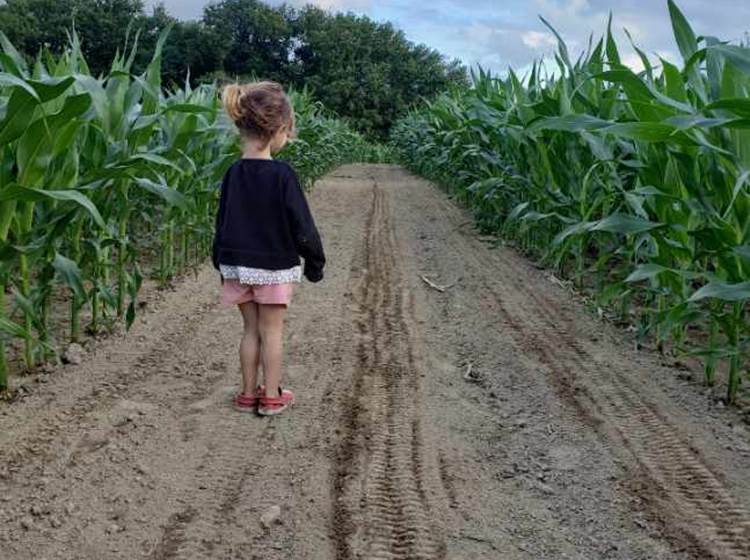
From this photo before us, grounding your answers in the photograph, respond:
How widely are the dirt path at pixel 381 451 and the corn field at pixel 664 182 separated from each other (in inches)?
15.9

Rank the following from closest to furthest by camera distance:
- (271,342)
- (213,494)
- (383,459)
→ (213,494) → (383,459) → (271,342)

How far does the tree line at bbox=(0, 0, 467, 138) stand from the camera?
4394 cm

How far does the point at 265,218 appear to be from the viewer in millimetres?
3340

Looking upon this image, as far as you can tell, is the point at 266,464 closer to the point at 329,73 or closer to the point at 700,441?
the point at 700,441

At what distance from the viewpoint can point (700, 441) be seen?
3205 mm

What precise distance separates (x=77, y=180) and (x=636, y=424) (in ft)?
8.92

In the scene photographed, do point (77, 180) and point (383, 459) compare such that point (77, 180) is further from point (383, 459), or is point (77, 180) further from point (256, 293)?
point (383, 459)

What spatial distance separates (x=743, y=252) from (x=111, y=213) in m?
3.15

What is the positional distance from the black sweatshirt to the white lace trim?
0.06 ft

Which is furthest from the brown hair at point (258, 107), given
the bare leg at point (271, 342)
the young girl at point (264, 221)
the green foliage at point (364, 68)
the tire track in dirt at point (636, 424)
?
the green foliage at point (364, 68)

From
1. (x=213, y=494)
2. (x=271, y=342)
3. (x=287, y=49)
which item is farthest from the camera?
(x=287, y=49)

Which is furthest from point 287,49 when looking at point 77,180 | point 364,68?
point 77,180

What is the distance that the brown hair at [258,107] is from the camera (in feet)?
10.6

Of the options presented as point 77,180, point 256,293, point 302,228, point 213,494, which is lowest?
point 213,494
